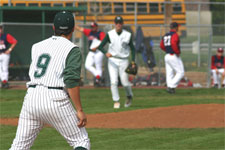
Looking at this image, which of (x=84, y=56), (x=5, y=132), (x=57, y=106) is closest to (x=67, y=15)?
(x=57, y=106)

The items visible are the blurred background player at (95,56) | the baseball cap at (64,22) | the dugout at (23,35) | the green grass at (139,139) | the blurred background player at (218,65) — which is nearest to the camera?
the baseball cap at (64,22)

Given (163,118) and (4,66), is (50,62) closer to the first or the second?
(163,118)

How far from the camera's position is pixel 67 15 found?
18.0 ft

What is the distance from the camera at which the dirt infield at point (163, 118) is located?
10992 mm

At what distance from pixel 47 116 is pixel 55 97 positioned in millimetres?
207

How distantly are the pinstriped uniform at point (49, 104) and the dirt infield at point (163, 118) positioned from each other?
5446 mm

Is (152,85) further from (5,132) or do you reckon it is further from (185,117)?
(5,132)

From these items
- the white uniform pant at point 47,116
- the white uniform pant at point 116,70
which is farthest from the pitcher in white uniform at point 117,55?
the white uniform pant at point 47,116

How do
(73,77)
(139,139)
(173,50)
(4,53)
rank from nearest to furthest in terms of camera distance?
1. (73,77)
2. (139,139)
3. (173,50)
4. (4,53)

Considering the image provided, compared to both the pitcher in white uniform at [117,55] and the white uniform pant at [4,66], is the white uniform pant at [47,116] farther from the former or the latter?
the white uniform pant at [4,66]

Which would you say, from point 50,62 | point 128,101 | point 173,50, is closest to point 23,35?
point 173,50

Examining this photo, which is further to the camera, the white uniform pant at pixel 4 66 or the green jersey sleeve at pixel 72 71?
the white uniform pant at pixel 4 66

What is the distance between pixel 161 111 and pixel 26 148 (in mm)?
7125

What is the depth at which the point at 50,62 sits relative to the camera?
5.32m
